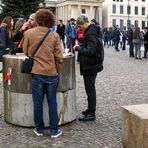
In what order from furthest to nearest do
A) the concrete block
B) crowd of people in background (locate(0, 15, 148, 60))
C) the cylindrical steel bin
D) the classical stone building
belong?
the classical stone building, crowd of people in background (locate(0, 15, 148, 60)), the cylindrical steel bin, the concrete block

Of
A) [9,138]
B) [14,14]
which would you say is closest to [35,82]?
[9,138]

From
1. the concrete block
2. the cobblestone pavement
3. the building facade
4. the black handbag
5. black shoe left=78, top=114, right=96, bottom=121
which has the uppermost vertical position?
the building facade

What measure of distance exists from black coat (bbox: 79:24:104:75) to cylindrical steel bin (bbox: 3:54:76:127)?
0.75 feet

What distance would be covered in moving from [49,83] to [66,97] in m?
0.86

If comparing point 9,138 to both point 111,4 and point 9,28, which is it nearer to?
point 9,28

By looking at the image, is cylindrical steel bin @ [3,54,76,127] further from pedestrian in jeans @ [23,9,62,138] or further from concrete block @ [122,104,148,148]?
concrete block @ [122,104,148,148]

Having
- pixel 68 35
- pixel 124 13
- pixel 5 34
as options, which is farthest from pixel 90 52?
pixel 124 13

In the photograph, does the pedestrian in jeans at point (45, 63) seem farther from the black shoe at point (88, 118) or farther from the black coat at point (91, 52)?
the black shoe at point (88, 118)

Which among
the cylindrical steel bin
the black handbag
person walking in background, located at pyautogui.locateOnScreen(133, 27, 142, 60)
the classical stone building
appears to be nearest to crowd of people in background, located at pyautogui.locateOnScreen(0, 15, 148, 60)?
person walking in background, located at pyautogui.locateOnScreen(133, 27, 142, 60)

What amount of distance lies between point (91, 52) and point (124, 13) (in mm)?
122659

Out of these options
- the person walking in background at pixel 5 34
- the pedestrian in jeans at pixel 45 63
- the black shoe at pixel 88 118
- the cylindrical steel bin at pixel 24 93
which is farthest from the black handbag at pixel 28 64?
the person walking in background at pixel 5 34

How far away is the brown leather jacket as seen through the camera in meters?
6.64

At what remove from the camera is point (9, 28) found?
40.3ft

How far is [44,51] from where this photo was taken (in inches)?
261
